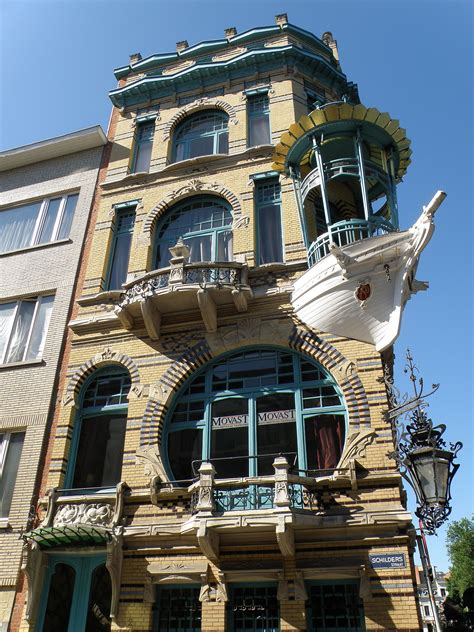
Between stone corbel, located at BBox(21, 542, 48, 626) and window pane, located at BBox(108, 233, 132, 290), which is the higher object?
window pane, located at BBox(108, 233, 132, 290)

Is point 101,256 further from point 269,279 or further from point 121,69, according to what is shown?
point 121,69

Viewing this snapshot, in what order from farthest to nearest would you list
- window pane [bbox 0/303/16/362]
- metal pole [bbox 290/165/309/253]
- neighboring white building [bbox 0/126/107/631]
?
window pane [bbox 0/303/16/362] → metal pole [bbox 290/165/309/253] → neighboring white building [bbox 0/126/107/631]

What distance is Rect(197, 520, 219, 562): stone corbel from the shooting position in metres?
9.96

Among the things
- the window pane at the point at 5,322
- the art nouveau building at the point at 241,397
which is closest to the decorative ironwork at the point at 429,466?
the art nouveau building at the point at 241,397

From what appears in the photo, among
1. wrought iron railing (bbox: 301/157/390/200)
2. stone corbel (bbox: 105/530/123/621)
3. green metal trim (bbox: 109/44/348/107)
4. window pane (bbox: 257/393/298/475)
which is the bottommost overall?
stone corbel (bbox: 105/530/123/621)

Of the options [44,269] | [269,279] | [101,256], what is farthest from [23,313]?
[269,279]

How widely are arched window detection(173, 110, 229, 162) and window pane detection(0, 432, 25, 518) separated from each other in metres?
10.3

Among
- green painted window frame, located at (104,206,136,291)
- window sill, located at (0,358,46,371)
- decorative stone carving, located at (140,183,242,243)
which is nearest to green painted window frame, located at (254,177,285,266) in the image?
decorative stone carving, located at (140,183,242,243)

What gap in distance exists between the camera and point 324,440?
11.6 meters

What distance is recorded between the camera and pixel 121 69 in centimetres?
2119

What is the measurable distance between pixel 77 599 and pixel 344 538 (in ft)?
19.6

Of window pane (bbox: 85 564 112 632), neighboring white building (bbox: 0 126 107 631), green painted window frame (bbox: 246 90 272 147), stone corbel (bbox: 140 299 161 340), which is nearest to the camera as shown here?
window pane (bbox: 85 564 112 632)

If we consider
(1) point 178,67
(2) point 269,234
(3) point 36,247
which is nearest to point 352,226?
(2) point 269,234

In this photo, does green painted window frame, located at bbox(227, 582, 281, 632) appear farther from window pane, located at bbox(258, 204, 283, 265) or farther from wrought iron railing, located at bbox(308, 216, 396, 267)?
window pane, located at bbox(258, 204, 283, 265)
